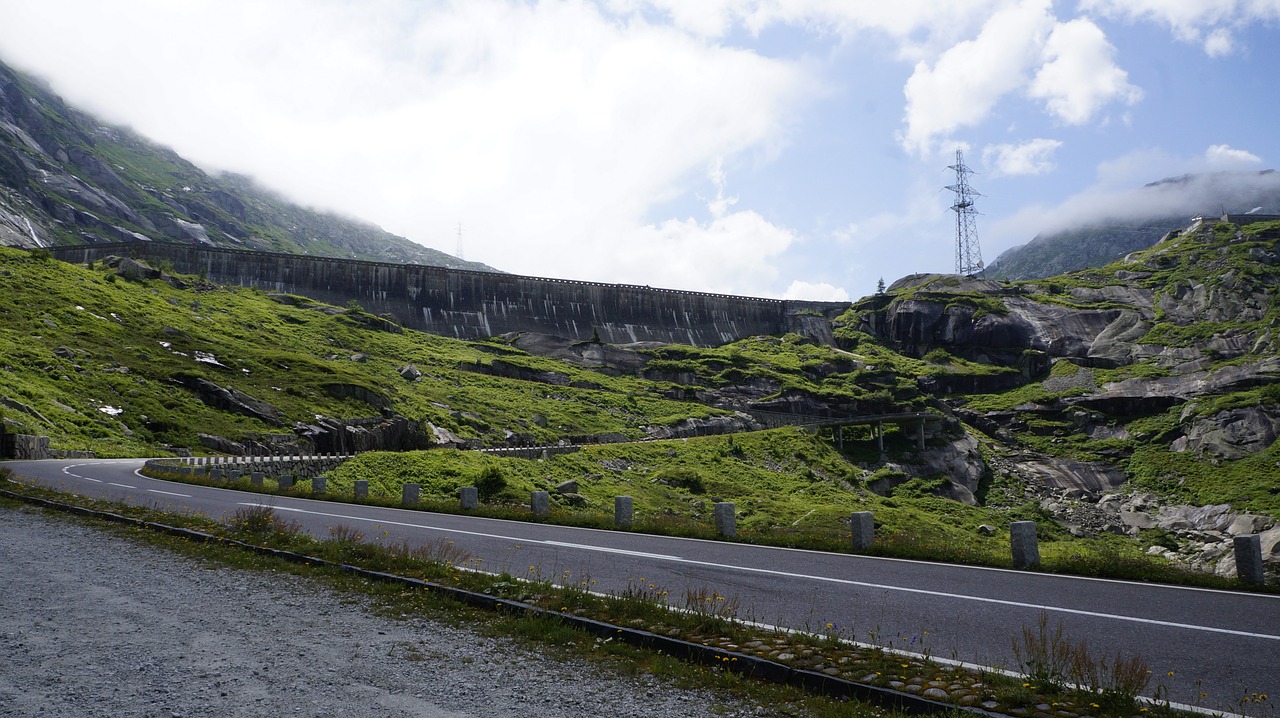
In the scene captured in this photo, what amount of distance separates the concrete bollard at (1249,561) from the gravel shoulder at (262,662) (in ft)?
33.0

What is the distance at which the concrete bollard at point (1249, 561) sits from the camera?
1108 cm

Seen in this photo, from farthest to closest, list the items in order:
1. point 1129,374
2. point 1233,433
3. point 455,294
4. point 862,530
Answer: point 455,294, point 1129,374, point 1233,433, point 862,530

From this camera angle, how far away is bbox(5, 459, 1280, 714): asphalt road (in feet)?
23.7

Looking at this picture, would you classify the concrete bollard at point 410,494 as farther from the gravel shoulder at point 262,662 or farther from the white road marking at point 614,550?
the gravel shoulder at point 262,662

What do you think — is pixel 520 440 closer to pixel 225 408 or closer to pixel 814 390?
pixel 225 408

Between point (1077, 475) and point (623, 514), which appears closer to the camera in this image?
point (623, 514)

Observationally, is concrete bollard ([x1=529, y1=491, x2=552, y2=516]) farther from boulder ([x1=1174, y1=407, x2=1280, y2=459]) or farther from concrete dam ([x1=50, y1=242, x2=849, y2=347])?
concrete dam ([x1=50, y1=242, x2=849, y2=347])

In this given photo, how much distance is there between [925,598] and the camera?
393 inches

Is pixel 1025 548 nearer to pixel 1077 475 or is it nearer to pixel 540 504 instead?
pixel 540 504

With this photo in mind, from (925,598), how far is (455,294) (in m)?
104

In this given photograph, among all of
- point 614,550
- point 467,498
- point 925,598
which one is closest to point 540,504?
point 467,498

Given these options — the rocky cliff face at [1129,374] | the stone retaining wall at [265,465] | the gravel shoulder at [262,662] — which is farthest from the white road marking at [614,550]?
the rocky cliff face at [1129,374]

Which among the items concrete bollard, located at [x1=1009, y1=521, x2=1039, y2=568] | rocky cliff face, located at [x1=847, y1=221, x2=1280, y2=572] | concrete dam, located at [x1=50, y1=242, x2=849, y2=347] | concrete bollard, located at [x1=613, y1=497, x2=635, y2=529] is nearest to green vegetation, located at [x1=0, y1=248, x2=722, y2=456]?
concrete dam, located at [x1=50, y1=242, x2=849, y2=347]

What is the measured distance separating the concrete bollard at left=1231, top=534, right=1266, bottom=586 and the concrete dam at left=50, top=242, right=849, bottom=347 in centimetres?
9730
